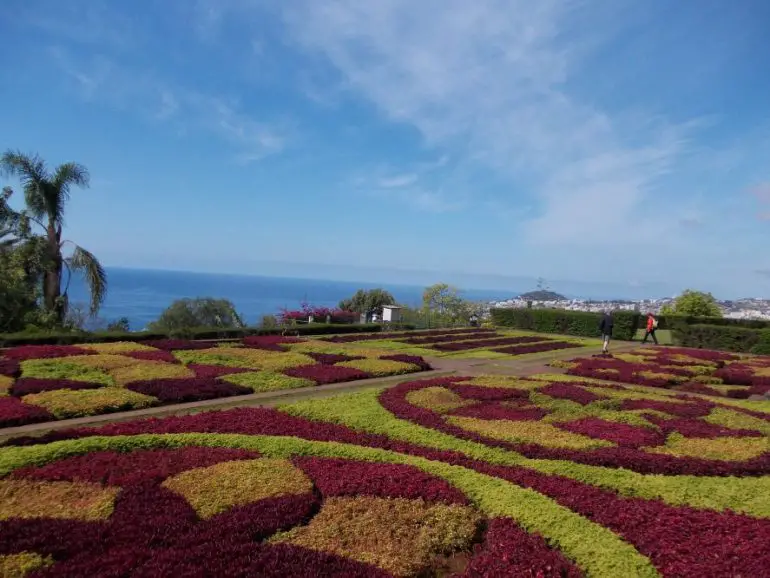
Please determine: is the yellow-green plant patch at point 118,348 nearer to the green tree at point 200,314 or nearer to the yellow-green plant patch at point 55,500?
the yellow-green plant patch at point 55,500

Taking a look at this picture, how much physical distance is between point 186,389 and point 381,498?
552cm

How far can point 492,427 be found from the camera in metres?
7.77

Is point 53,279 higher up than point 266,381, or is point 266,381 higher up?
point 53,279

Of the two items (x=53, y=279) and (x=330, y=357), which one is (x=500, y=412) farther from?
(x=53, y=279)

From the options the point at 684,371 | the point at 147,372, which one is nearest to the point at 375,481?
the point at 147,372

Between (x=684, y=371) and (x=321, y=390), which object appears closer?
(x=321, y=390)

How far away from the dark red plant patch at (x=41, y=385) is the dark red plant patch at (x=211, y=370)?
193cm

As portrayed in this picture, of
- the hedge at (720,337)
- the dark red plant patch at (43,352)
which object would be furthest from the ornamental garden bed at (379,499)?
the hedge at (720,337)

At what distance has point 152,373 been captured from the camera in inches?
413

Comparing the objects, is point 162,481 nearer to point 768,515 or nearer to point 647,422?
point 768,515

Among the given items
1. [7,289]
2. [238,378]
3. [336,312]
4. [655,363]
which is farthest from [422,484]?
[336,312]

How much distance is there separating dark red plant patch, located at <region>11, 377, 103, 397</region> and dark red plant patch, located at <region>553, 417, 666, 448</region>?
305 inches

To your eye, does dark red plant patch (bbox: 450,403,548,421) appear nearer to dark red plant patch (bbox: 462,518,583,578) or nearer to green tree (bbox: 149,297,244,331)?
dark red plant patch (bbox: 462,518,583,578)

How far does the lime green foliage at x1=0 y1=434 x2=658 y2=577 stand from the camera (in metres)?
4.00
